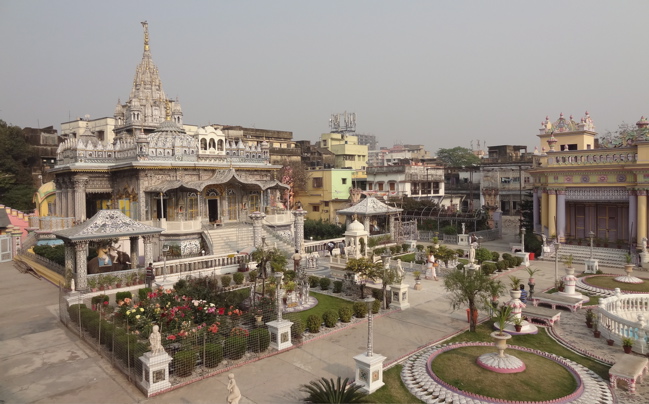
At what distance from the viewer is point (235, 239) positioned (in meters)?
29.9

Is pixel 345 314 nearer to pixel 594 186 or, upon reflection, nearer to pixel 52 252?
pixel 52 252

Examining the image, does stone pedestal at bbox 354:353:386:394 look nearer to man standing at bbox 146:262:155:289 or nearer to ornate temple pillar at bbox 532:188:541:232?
man standing at bbox 146:262:155:289

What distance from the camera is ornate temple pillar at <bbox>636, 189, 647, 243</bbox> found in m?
25.2

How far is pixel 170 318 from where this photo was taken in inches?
555

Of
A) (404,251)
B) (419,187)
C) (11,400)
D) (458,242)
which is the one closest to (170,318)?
(11,400)

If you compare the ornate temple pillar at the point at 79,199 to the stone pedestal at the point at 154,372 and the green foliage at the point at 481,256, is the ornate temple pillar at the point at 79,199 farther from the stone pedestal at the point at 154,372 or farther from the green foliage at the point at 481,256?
the green foliage at the point at 481,256

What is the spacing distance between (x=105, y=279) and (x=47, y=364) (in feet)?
27.3

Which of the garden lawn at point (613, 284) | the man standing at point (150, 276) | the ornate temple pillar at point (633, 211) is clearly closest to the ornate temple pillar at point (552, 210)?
the ornate temple pillar at point (633, 211)

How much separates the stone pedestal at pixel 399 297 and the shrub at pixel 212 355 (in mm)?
7676

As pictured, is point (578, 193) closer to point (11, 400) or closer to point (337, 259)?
point (337, 259)

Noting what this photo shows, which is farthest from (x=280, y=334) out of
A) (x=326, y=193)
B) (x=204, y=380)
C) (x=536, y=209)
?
(x=326, y=193)

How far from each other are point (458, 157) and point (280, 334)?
3064 inches

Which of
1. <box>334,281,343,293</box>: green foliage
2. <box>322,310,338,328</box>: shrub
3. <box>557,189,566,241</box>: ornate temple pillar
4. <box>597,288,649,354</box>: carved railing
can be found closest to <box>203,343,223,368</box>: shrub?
<box>322,310,338,328</box>: shrub

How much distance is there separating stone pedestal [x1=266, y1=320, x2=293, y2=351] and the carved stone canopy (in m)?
10.7
